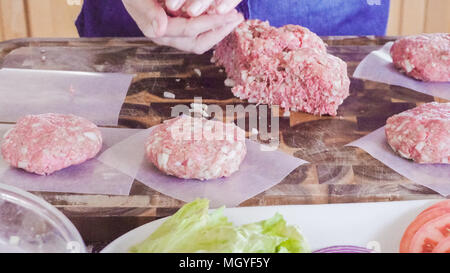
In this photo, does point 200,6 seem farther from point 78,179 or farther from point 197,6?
point 78,179

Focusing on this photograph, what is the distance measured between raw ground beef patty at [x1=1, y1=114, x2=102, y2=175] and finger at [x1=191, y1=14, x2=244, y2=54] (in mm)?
487

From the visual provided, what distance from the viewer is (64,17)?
11.0ft

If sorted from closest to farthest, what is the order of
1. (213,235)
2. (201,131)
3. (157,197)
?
(213,235) < (157,197) < (201,131)

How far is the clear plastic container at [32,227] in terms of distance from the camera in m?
1.16

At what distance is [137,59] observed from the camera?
2.23m

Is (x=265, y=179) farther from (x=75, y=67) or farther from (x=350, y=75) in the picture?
(x=75, y=67)

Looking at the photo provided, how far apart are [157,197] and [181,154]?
0.13m

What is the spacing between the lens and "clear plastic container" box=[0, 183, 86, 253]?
116 cm

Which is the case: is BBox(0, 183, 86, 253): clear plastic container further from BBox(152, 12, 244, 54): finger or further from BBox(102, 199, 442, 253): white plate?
BBox(152, 12, 244, 54): finger

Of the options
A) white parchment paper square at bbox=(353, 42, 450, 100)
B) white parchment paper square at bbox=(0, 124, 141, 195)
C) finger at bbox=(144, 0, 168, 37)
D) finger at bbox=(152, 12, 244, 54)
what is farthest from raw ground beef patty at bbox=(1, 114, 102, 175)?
white parchment paper square at bbox=(353, 42, 450, 100)

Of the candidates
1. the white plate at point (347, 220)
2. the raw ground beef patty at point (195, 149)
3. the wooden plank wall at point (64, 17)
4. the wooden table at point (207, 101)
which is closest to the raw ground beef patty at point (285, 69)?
the wooden table at point (207, 101)

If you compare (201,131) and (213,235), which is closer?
(213,235)

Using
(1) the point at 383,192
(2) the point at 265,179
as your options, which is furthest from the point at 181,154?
(1) the point at 383,192
